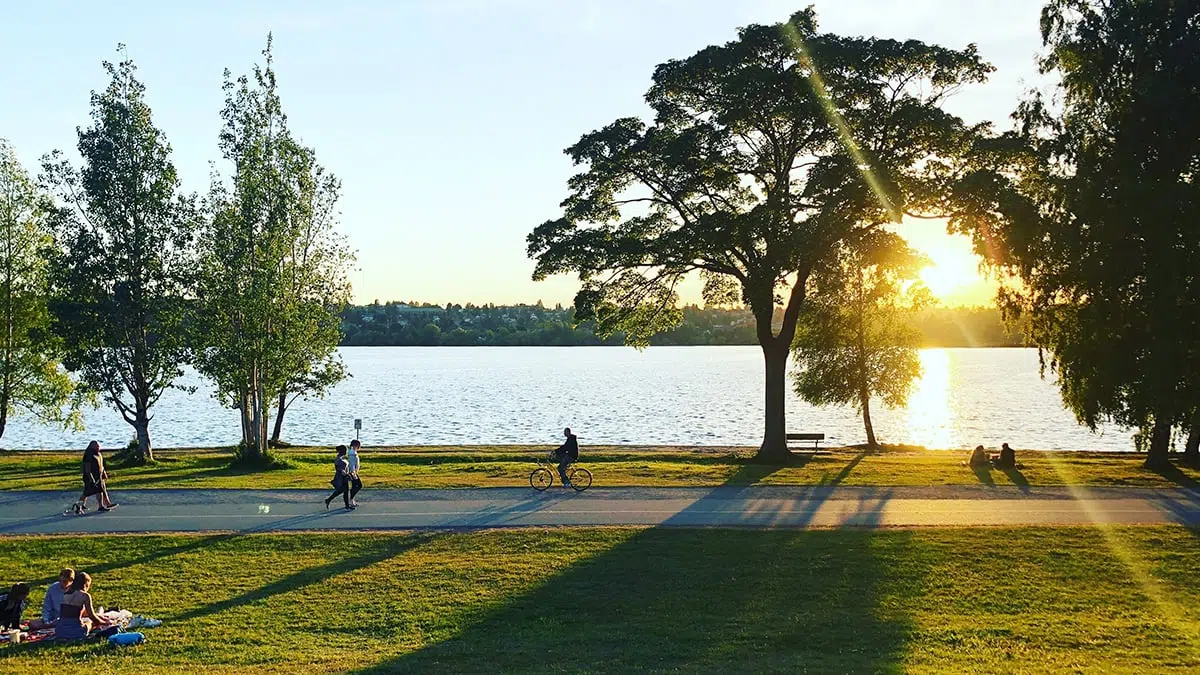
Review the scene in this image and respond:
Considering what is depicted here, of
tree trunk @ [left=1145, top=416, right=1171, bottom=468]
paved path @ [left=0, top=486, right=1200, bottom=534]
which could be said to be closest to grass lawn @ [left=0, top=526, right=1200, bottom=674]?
paved path @ [left=0, top=486, right=1200, bottom=534]

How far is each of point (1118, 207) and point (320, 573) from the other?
25.1 m

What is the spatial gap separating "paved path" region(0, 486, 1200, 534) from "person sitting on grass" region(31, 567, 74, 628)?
5.75m

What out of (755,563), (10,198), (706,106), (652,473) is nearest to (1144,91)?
(706,106)

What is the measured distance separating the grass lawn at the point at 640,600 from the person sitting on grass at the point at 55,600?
0.52 meters

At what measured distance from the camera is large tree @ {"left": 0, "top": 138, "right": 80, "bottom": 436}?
39.8 meters

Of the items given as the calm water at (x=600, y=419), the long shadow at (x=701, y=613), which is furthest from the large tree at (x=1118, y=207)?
the calm water at (x=600, y=419)

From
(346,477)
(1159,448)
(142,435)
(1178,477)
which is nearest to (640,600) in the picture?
(346,477)

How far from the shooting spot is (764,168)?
32562 millimetres

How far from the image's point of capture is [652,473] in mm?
28844

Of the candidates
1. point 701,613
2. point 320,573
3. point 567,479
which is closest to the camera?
point 701,613

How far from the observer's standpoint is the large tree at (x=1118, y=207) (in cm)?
2838

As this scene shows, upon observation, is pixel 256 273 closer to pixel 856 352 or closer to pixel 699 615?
pixel 699 615

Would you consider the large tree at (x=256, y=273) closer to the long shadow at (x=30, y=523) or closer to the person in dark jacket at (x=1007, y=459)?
the long shadow at (x=30, y=523)

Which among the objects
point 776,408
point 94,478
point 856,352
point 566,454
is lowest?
point 94,478
